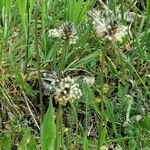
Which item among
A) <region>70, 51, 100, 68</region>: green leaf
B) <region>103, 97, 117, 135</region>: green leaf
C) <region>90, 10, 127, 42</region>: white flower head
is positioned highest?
<region>90, 10, 127, 42</region>: white flower head

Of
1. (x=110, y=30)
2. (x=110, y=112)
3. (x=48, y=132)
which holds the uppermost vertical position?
(x=110, y=30)

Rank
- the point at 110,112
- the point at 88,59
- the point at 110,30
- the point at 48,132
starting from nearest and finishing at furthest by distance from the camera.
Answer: the point at 110,30 → the point at 48,132 → the point at 110,112 → the point at 88,59

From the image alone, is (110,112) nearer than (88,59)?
Result: Yes

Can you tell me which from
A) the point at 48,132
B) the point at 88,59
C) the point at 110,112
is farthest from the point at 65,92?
the point at 88,59

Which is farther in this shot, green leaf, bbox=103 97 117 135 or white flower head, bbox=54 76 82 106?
green leaf, bbox=103 97 117 135

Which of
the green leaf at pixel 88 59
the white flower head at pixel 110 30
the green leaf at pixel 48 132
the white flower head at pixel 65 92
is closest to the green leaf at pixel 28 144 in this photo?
the green leaf at pixel 48 132

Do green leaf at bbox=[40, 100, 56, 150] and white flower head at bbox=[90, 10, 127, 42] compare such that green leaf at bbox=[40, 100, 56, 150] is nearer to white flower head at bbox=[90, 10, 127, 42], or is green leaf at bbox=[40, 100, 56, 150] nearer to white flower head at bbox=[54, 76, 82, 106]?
white flower head at bbox=[54, 76, 82, 106]

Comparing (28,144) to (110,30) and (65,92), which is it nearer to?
(65,92)

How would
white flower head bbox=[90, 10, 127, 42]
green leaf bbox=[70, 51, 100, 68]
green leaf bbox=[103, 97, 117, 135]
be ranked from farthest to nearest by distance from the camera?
1. green leaf bbox=[70, 51, 100, 68]
2. green leaf bbox=[103, 97, 117, 135]
3. white flower head bbox=[90, 10, 127, 42]

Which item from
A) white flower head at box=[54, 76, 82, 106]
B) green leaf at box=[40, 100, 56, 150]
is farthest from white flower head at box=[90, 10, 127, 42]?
green leaf at box=[40, 100, 56, 150]

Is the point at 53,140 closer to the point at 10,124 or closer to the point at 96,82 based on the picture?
the point at 10,124

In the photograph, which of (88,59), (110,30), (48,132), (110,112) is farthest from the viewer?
(88,59)
